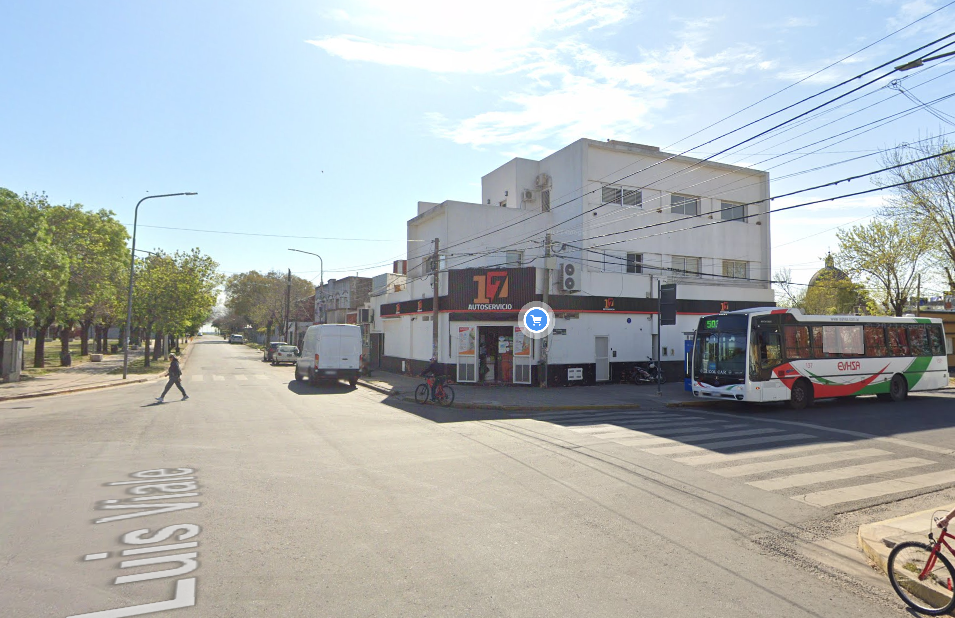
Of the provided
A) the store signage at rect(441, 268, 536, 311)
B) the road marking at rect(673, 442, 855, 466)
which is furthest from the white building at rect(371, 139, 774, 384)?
the road marking at rect(673, 442, 855, 466)

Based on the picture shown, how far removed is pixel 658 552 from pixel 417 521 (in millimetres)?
2650

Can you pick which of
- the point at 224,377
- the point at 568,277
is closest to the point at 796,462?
the point at 568,277

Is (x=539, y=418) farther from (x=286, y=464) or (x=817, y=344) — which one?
(x=817, y=344)

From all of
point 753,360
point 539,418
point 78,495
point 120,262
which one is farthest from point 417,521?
point 120,262

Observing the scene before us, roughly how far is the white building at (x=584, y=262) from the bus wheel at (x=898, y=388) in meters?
7.94

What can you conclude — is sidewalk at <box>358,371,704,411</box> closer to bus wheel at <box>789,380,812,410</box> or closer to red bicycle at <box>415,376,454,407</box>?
red bicycle at <box>415,376,454,407</box>

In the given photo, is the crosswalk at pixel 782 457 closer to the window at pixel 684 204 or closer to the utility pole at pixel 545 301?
the utility pole at pixel 545 301

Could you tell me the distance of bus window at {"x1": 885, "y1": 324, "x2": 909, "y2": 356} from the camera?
20.2 meters

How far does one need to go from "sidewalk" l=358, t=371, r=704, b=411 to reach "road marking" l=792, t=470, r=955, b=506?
9.52 meters

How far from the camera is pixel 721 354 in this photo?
59.6 feet

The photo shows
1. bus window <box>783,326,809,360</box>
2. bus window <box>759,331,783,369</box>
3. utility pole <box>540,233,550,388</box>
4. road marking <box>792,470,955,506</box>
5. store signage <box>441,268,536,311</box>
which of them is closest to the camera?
road marking <box>792,470,955,506</box>

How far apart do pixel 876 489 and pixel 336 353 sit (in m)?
20.2

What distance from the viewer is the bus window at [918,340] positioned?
20875mm

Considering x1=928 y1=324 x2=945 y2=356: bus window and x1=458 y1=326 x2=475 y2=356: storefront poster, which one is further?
x1=458 y1=326 x2=475 y2=356: storefront poster
